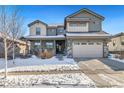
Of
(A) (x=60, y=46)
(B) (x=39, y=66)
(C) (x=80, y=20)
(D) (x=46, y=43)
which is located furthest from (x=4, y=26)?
(A) (x=60, y=46)

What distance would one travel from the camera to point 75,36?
19844 mm

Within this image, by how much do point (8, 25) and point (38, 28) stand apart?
1256 centimetres

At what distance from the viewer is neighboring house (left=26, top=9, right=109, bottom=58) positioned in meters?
19.2

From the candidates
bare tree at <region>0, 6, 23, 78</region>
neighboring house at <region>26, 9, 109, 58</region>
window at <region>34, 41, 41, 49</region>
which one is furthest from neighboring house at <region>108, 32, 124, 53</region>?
bare tree at <region>0, 6, 23, 78</region>

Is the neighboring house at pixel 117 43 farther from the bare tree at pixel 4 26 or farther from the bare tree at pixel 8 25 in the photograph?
the bare tree at pixel 4 26

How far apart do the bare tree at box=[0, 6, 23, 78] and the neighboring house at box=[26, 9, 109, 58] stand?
5.57 m

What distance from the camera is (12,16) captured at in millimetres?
14680

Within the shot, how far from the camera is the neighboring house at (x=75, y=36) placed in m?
19.2

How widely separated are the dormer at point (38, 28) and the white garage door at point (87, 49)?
6089mm

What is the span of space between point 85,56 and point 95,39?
7.31 feet

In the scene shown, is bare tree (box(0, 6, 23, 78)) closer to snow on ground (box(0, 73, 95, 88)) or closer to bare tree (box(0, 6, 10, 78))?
bare tree (box(0, 6, 10, 78))
